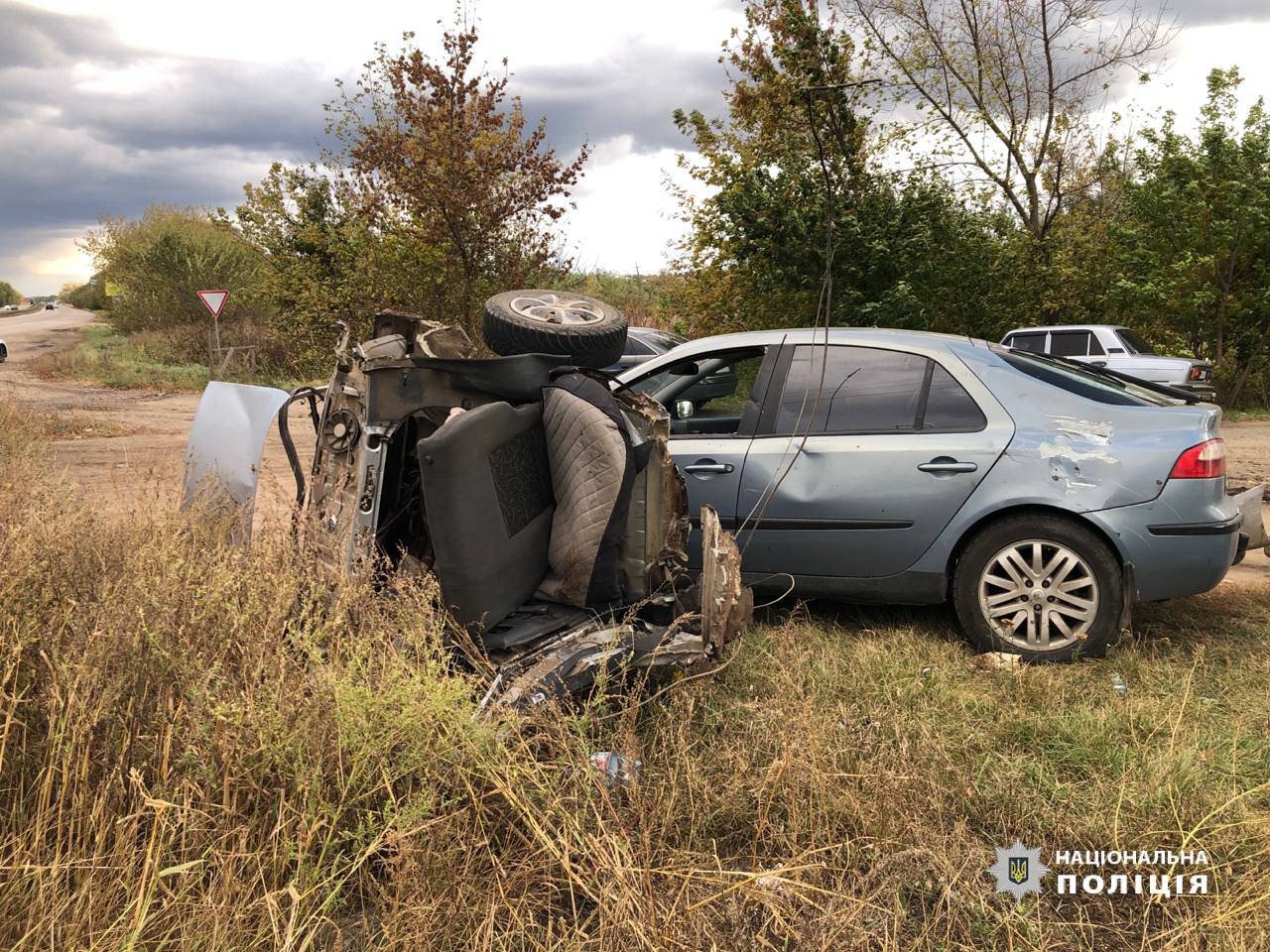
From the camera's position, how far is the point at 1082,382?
3.99 meters

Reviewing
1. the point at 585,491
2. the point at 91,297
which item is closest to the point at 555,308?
the point at 585,491

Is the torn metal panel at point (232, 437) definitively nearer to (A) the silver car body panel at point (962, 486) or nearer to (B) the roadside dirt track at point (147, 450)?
(B) the roadside dirt track at point (147, 450)

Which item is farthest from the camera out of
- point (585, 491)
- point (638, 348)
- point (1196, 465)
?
point (638, 348)

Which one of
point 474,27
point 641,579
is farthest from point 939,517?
point 474,27

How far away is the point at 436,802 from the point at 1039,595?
2.80m

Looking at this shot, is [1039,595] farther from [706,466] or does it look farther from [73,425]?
[73,425]

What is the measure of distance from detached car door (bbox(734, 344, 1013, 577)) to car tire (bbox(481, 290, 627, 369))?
91 centimetres

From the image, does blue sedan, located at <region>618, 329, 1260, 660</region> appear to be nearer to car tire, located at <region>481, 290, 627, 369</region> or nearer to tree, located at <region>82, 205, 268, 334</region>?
car tire, located at <region>481, 290, 627, 369</region>

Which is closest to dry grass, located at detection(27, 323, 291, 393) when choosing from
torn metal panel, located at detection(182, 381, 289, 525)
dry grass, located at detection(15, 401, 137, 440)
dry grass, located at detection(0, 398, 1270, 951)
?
dry grass, located at detection(15, 401, 137, 440)

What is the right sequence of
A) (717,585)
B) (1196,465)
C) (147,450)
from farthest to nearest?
(147,450)
(1196,465)
(717,585)

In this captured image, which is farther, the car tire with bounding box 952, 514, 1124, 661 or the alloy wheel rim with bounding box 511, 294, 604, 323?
the alloy wheel rim with bounding box 511, 294, 604, 323

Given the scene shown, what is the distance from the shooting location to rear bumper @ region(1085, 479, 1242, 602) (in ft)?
11.6

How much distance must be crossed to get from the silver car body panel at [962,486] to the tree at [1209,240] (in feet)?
44.8

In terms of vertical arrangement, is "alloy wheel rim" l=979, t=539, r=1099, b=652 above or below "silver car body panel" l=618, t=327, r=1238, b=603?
below
